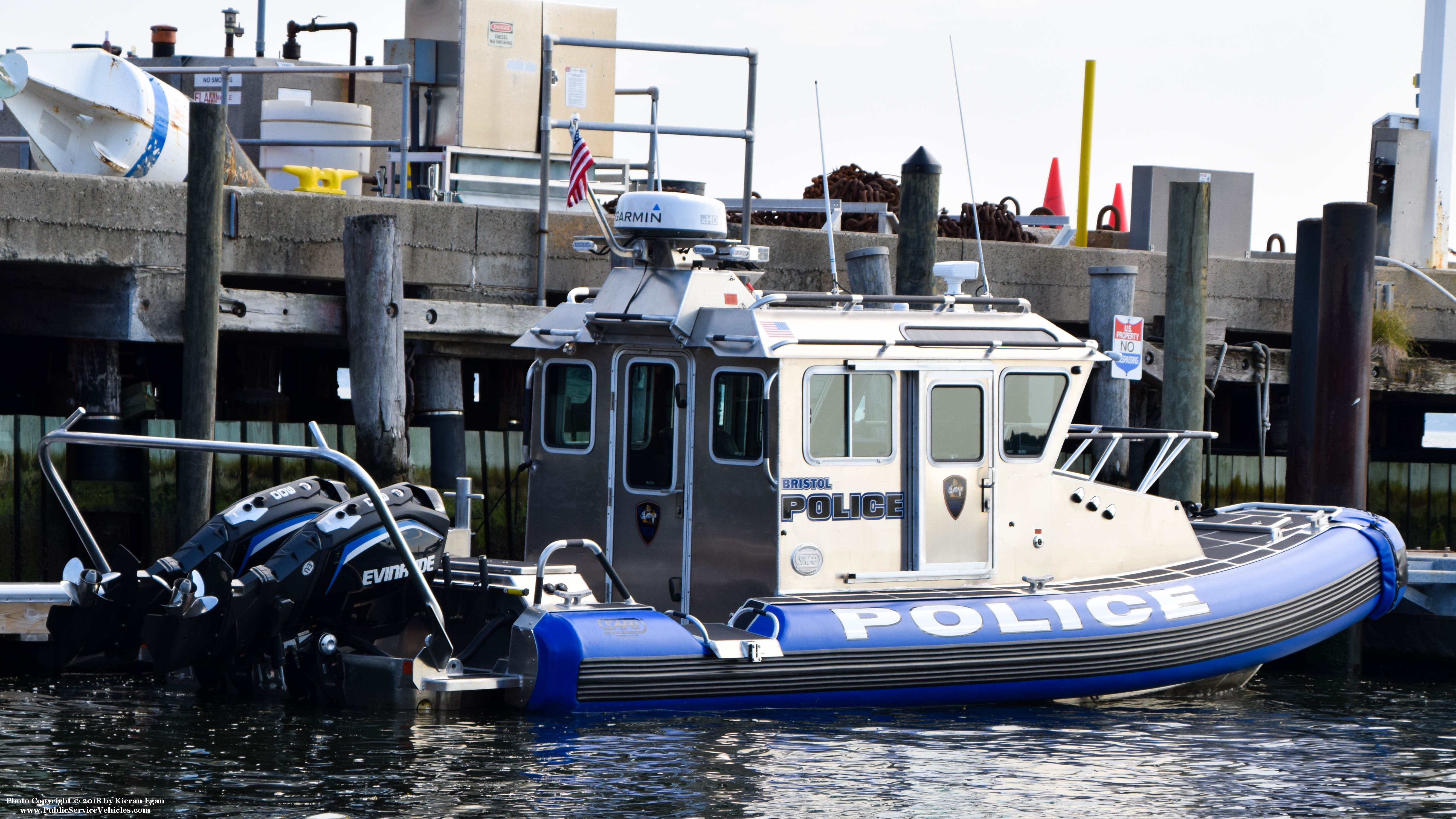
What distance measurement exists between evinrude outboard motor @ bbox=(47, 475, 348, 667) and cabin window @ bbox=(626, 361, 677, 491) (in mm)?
1556

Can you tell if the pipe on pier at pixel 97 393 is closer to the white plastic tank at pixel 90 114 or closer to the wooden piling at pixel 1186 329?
the white plastic tank at pixel 90 114

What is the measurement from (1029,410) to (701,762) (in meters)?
2.58

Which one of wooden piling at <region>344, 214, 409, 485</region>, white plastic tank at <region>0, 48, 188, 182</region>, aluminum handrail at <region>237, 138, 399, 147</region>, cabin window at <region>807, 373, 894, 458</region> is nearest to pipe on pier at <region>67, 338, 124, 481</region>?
wooden piling at <region>344, 214, 409, 485</region>

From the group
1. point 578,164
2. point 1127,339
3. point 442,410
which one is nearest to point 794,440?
point 578,164

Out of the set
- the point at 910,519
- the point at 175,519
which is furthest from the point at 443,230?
the point at 910,519

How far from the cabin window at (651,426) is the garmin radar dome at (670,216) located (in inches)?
23.8

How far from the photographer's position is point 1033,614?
7957 mm

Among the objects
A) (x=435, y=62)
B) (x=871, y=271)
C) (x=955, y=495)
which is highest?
(x=435, y=62)

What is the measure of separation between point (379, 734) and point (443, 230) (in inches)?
161

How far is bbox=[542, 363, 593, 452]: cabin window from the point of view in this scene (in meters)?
8.19

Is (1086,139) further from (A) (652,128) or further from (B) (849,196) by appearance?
(A) (652,128)

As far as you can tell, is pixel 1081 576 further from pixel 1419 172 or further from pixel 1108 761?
pixel 1419 172

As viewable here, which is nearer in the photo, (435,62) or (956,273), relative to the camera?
(956,273)

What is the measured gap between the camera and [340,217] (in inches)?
392
